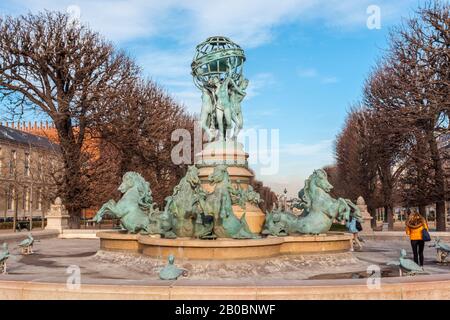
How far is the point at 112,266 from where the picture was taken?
10.9 metres

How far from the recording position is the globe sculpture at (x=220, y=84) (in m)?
16.4

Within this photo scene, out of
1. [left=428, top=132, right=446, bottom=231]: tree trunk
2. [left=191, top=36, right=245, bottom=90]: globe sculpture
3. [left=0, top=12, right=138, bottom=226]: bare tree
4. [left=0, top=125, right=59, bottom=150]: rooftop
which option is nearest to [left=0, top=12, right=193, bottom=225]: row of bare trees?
[left=0, top=12, right=138, bottom=226]: bare tree

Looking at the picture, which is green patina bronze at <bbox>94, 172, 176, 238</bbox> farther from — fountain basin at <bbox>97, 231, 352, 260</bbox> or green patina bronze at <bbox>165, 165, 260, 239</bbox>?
green patina bronze at <bbox>165, 165, 260, 239</bbox>

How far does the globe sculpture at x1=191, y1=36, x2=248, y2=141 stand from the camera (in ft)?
53.9

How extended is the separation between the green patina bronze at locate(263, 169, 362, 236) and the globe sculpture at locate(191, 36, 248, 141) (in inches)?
190

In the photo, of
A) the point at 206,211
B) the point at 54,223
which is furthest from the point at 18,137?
the point at 206,211

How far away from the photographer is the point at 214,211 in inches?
423

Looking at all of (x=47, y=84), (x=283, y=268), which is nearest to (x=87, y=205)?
(x=47, y=84)

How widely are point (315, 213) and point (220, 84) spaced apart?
256 inches

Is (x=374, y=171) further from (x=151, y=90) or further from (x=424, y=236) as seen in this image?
(x=424, y=236)

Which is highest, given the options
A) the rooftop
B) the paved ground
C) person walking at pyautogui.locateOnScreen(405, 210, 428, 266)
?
the rooftop

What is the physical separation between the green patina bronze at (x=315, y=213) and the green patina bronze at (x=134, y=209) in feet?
11.0

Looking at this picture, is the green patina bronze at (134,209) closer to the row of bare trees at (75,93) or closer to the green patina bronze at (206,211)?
the green patina bronze at (206,211)

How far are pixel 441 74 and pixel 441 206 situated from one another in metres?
7.96
